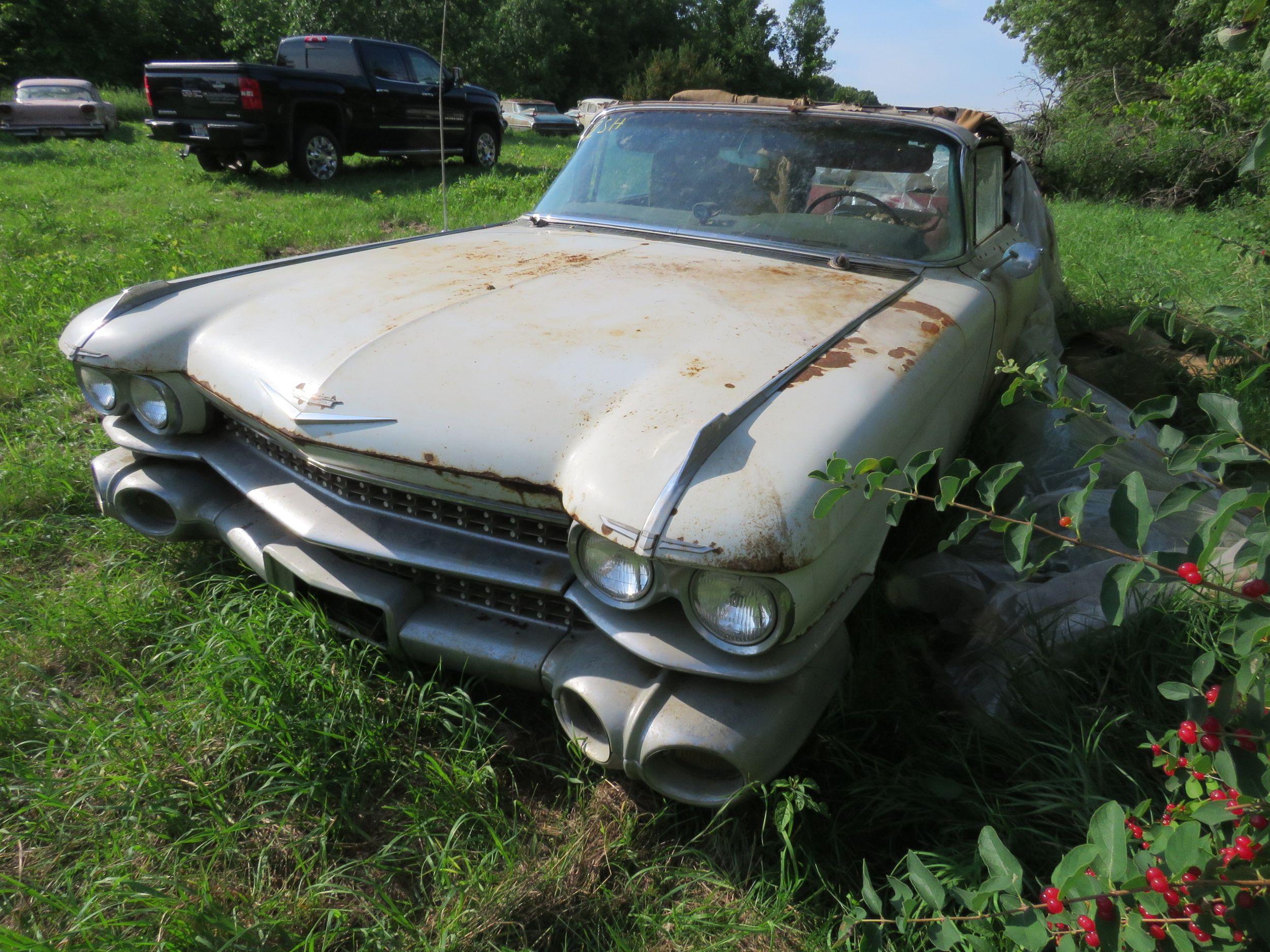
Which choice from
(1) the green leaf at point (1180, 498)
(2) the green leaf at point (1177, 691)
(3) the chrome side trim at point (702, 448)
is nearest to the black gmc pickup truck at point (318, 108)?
(3) the chrome side trim at point (702, 448)

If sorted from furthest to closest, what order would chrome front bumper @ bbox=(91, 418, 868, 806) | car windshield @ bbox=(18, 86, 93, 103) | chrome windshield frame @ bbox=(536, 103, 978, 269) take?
car windshield @ bbox=(18, 86, 93, 103), chrome windshield frame @ bbox=(536, 103, 978, 269), chrome front bumper @ bbox=(91, 418, 868, 806)

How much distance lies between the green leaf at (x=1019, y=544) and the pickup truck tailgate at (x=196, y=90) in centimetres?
963

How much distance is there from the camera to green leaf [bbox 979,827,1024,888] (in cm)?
121

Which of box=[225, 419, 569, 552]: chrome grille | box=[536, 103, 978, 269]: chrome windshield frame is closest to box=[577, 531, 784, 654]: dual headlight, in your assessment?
box=[225, 419, 569, 552]: chrome grille

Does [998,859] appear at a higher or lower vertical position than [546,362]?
lower

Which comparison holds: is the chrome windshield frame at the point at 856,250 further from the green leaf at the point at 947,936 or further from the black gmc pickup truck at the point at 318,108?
the black gmc pickup truck at the point at 318,108

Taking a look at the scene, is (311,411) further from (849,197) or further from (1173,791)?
(849,197)

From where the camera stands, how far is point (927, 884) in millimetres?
1330

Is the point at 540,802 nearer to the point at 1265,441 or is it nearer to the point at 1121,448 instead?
the point at 1121,448

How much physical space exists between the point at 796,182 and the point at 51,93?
17.6 metres

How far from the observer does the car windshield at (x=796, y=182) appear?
278 centimetres

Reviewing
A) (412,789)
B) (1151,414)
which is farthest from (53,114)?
(1151,414)

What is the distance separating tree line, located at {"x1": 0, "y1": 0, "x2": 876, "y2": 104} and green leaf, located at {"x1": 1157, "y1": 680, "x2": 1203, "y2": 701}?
10470 mm

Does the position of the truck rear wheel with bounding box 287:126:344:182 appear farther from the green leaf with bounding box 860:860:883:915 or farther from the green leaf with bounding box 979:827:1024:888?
the green leaf with bounding box 979:827:1024:888
